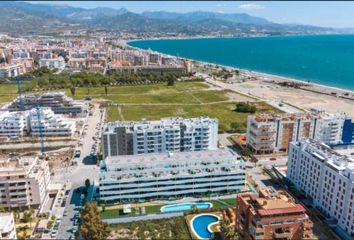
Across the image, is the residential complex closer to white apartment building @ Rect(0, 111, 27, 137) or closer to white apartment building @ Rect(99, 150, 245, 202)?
white apartment building @ Rect(0, 111, 27, 137)

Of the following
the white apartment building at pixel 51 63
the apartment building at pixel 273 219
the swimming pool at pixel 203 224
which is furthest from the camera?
the white apartment building at pixel 51 63

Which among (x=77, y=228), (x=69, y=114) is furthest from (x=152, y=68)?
(x=77, y=228)

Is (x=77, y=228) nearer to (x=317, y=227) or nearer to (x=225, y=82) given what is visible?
(x=317, y=227)

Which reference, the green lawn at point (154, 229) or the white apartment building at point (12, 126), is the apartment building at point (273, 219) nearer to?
the green lawn at point (154, 229)

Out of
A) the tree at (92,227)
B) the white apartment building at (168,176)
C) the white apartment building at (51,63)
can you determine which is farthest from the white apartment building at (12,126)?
the white apartment building at (51,63)

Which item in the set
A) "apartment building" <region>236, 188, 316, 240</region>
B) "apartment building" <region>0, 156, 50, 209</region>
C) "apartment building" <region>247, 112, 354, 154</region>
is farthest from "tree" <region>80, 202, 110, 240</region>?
"apartment building" <region>247, 112, 354, 154</region>

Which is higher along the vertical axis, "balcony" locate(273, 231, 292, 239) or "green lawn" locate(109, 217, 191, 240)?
"balcony" locate(273, 231, 292, 239)
